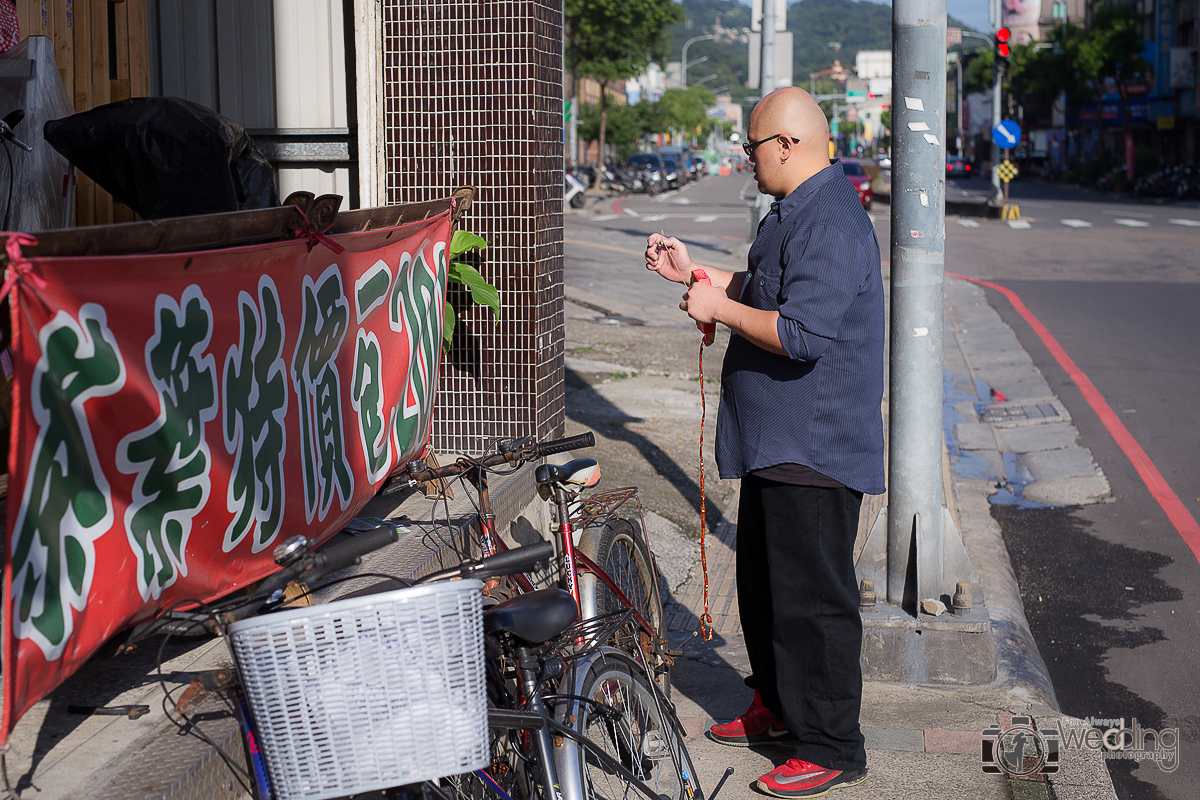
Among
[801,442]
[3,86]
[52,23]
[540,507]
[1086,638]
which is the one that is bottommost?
[1086,638]

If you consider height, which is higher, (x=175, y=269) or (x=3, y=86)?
(x=3, y=86)

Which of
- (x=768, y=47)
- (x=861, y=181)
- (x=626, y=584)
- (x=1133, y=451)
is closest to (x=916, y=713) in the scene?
(x=626, y=584)

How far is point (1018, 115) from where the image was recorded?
86.3 meters

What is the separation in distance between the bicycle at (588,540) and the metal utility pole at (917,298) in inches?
42.2

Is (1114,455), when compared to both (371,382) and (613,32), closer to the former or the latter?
(371,382)

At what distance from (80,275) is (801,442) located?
77.8 inches

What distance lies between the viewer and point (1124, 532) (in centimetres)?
637

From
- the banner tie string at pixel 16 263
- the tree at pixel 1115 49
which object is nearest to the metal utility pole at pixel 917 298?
the banner tie string at pixel 16 263

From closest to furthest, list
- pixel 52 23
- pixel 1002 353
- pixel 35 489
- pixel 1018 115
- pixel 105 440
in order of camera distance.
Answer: pixel 35 489
pixel 105 440
pixel 52 23
pixel 1002 353
pixel 1018 115

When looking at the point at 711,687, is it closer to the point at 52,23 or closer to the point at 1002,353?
the point at 52,23

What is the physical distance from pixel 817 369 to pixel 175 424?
1.76 metres

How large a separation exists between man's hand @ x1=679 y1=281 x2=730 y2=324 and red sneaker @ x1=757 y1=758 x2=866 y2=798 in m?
1.41

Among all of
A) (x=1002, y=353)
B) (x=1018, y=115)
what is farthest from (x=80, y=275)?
(x=1018, y=115)

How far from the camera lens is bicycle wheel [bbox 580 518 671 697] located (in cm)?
351
